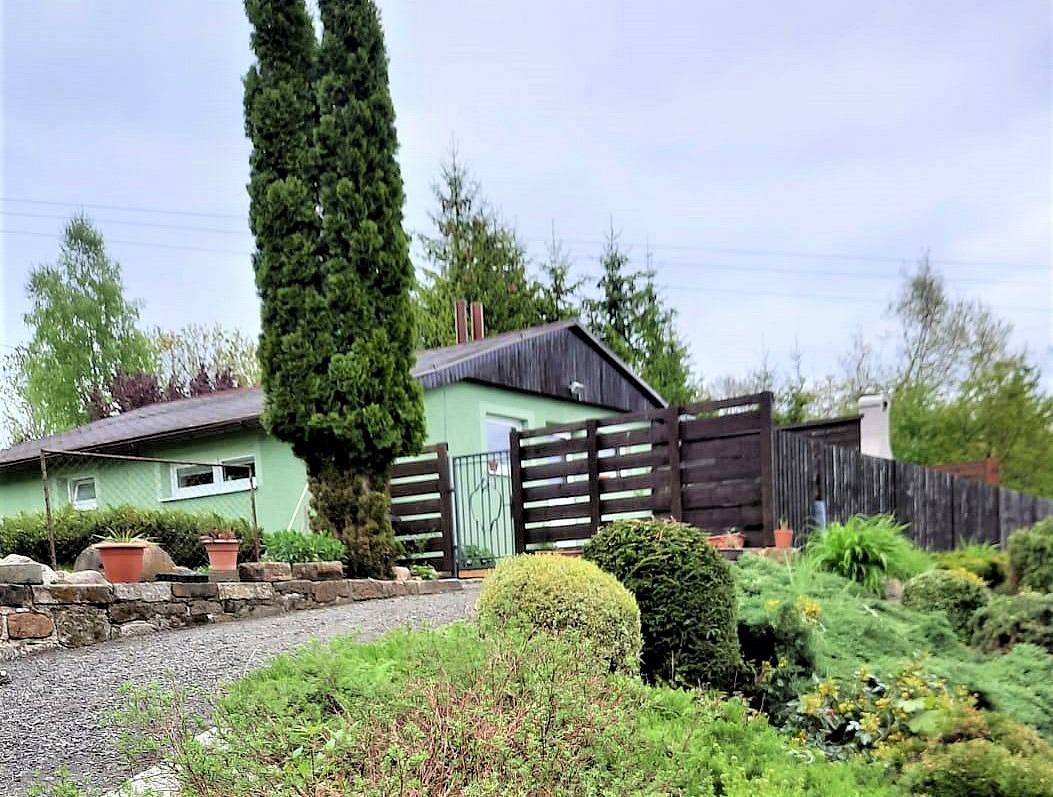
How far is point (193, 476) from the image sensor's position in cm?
1255

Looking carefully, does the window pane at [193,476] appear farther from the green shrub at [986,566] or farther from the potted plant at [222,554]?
the green shrub at [986,566]

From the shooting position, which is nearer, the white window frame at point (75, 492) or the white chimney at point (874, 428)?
the white window frame at point (75, 492)

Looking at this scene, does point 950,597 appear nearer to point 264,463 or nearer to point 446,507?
point 446,507

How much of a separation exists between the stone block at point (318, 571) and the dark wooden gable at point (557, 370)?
4482 mm

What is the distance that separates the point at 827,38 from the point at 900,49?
0.79m

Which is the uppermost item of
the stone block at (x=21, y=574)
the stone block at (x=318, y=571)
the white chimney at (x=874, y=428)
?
the white chimney at (x=874, y=428)

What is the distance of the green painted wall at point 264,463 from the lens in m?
11.6

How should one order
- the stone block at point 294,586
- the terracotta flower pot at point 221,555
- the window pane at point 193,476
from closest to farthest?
the terracotta flower pot at point 221,555, the stone block at point 294,586, the window pane at point 193,476

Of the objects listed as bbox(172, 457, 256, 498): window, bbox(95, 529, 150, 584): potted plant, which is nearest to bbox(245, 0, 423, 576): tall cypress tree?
bbox(95, 529, 150, 584): potted plant

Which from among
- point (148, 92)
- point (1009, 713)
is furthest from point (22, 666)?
point (148, 92)

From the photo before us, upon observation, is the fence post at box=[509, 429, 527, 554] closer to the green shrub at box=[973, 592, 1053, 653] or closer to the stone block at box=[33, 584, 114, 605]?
the green shrub at box=[973, 592, 1053, 653]

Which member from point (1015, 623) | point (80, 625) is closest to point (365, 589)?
point (80, 625)

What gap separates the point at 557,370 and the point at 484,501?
137 inches

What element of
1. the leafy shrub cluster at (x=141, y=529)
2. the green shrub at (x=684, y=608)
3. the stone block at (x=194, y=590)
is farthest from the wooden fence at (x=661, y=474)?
the stone block at (x=194, y=590)
